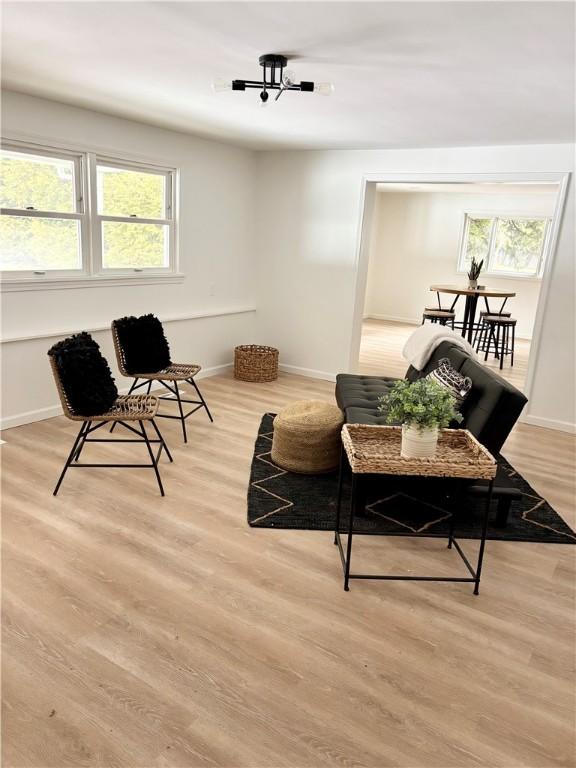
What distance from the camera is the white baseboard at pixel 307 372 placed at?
6255 mm

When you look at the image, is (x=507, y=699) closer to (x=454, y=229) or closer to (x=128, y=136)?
(x=128, y=136)

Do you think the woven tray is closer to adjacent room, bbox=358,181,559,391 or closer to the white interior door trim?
the white interior door trim

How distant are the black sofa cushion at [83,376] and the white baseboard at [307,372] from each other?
3284mm

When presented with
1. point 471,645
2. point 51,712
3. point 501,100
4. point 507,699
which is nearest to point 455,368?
point 501,100

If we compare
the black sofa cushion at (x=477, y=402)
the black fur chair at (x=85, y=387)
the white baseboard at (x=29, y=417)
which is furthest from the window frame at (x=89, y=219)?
the black sofa cushion at (x=477, y=402)

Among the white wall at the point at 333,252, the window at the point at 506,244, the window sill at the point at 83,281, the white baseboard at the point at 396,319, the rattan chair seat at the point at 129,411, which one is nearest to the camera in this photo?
the rattan chair seat at the point at 129,411

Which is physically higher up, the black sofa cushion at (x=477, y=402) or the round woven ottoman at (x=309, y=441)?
the black sofa cushion at (x=477, y=402)

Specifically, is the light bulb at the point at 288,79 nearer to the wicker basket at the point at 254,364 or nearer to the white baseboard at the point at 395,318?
the wicker basket at the point at 254,364

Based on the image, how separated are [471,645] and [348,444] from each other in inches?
36.7

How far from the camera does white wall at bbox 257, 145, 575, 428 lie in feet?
15.8

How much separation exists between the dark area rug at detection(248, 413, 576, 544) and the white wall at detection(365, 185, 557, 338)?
710 centimetres

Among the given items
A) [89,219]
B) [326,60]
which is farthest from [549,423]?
[89,219]

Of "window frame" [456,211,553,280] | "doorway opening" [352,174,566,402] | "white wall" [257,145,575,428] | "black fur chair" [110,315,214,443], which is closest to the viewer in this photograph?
"black fur chair" [110,315,214,443]

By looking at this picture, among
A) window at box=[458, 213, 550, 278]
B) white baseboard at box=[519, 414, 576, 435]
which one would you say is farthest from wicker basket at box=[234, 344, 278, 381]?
window at box=[458, 213, 550, 278]
